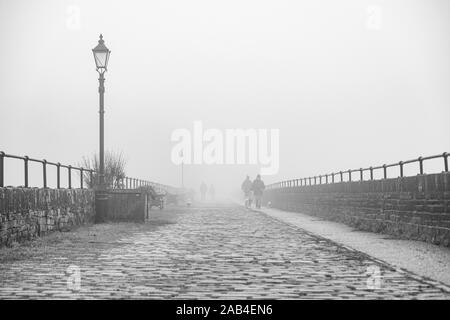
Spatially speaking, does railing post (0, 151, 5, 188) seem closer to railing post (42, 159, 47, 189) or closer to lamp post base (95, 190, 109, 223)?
railing post (42, 159, 47, 189)

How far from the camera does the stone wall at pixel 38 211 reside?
11.5 meters

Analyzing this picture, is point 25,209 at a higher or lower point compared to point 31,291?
higher

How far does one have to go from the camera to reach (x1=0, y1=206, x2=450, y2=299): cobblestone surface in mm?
6723

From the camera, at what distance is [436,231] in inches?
480

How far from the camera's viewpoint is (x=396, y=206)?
587 inches

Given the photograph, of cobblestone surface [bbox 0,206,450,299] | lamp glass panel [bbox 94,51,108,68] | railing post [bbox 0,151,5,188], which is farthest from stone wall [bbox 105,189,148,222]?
railing post [bbox 0,151,5,188]

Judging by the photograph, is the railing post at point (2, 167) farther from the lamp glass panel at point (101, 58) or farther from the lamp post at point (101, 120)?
the lamp glass panel at point (101, 58)

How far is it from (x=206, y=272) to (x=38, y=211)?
243 inches

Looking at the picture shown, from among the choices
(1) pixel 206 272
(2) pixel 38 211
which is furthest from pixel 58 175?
(1) pixel 206 272
